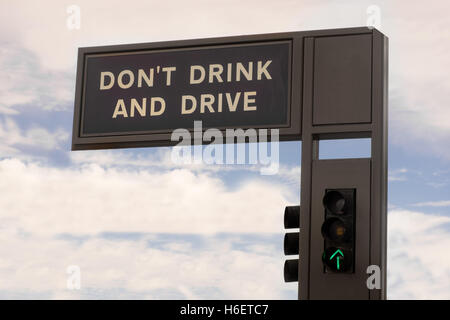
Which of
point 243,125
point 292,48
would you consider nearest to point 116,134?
point 243,125

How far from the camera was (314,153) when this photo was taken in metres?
9.90

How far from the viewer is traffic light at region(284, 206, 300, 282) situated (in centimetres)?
966

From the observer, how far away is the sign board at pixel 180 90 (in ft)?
32.9

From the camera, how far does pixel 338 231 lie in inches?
359

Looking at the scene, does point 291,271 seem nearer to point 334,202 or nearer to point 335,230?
point 335,230

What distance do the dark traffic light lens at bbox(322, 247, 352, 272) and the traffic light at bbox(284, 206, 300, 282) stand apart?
0.55 m

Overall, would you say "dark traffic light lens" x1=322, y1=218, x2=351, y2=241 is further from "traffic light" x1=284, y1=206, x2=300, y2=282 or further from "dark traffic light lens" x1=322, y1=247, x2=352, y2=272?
"traffic light" x1=284, y1=206, x2=300, y2=282

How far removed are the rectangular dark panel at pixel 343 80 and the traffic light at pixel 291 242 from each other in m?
1.11

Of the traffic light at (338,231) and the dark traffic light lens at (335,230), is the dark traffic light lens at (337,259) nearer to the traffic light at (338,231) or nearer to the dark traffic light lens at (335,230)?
the traffic light at (338,231)

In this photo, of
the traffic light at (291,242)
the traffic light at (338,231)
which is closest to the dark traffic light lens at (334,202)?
the traffic light at (338,231)
